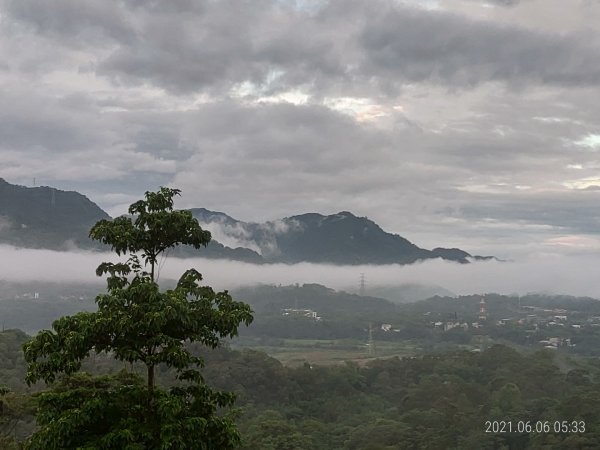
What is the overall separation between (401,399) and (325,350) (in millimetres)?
70112

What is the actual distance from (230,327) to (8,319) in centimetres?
20162

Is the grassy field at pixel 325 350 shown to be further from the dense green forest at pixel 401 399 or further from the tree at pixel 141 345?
the tree at pixel 141 345

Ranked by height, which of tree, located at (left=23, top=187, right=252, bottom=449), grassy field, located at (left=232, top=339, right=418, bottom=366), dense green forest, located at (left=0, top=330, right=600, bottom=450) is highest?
tree, located at (left=23, top=187, right=252, bottom=449)

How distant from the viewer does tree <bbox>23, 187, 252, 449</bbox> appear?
8.88m

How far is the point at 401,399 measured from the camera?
7881 centimetres

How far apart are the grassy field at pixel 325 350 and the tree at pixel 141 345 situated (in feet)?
360

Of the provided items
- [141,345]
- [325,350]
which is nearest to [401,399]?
[325,350]

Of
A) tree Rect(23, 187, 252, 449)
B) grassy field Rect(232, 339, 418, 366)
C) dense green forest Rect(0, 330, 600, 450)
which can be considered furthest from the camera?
grassy field Rect(232, 339, 418, 366)

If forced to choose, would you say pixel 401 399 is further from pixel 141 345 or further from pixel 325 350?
pixel 141 345

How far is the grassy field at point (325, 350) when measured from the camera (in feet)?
417

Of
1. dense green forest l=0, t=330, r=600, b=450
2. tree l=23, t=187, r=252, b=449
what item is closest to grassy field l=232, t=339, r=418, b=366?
dense green forest l=0, t=330, r=600, b=450

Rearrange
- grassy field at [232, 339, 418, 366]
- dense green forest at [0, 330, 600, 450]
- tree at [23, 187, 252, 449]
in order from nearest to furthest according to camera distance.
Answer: tree at [23, 187, 252, 449], dense green forest at [0, 330, 600, 450], grassy field at [232, 339, 418, 366]

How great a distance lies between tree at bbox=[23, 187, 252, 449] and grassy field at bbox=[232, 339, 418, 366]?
360ft

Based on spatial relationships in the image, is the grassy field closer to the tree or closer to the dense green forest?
the dense green forest
